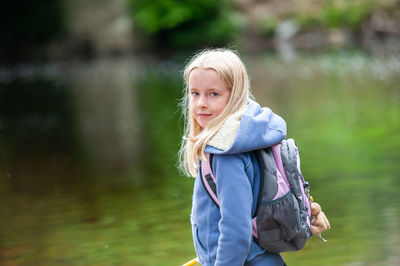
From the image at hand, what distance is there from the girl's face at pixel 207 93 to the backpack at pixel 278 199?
0.56 ft

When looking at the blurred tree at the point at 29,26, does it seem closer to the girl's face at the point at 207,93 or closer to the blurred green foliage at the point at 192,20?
the blurred green foliage at the point at 192,20

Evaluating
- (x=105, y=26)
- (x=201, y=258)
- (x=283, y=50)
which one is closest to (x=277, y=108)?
(x=201, y=258)

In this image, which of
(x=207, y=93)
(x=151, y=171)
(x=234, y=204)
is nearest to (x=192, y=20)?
(x=151, y=171)

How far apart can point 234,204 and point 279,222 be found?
0.18 meters

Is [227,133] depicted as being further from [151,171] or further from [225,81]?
[151,171]

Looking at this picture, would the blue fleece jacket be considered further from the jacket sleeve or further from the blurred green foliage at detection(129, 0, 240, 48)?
the blurred green foliage at detection(129, 0, 240, 48)

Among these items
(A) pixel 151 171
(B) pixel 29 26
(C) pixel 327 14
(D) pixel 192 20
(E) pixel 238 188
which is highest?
(B) pixel 29 26

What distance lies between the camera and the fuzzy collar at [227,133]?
2.22m

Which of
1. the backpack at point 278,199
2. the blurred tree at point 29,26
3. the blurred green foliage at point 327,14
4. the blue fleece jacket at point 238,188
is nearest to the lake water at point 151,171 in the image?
the backpack at point 278,199

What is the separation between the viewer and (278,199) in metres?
2.27

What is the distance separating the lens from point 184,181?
269 inches

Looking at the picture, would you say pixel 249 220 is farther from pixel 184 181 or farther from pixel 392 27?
pixel 392 27

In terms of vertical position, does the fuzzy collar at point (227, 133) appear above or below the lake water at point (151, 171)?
above

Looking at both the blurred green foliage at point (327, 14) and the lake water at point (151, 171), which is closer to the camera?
the lake water at point (151, 171)
